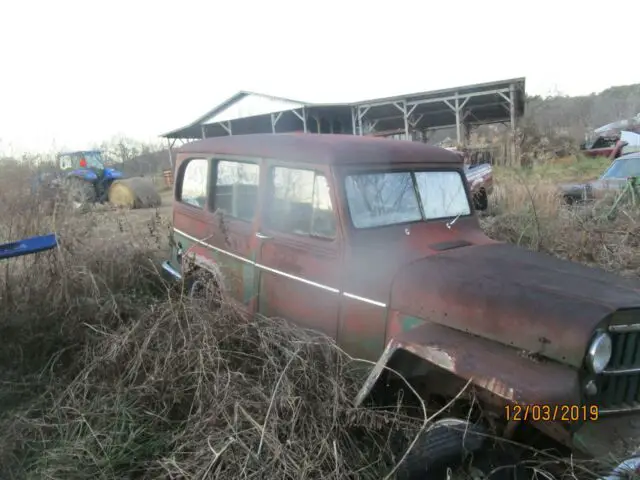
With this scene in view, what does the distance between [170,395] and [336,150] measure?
73.5 inches

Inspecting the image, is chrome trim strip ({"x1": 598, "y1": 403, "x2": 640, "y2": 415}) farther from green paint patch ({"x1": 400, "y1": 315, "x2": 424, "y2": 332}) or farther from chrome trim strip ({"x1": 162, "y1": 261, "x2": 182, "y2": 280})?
chrome trim strip ({"x1": 162, "y1": 261, "x2": 182, "y2": 280})

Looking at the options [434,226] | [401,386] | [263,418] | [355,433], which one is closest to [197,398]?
[263,418]

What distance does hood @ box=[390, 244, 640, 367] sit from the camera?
2174mm

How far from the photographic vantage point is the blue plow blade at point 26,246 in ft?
12.3

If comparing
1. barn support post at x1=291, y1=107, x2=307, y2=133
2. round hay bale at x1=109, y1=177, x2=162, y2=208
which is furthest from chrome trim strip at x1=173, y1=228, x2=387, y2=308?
barn support post at x1=291, y1=107, x2=307, y2=133

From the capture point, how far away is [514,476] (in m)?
2.22

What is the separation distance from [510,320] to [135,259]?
4.22 meters

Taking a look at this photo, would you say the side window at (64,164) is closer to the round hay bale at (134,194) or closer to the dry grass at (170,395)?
the round hay bale at (134,194)

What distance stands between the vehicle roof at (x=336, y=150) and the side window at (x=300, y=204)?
0.13m

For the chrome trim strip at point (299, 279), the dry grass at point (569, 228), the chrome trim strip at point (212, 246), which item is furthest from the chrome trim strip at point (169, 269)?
the dry grass at point (569, 228)

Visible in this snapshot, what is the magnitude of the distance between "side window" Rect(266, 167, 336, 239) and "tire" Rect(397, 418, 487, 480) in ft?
4.42

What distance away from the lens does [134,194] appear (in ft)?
48.0

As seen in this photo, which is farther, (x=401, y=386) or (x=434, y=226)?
(x=434, y=226)

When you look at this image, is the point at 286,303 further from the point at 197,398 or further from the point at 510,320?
the point at 510,320
